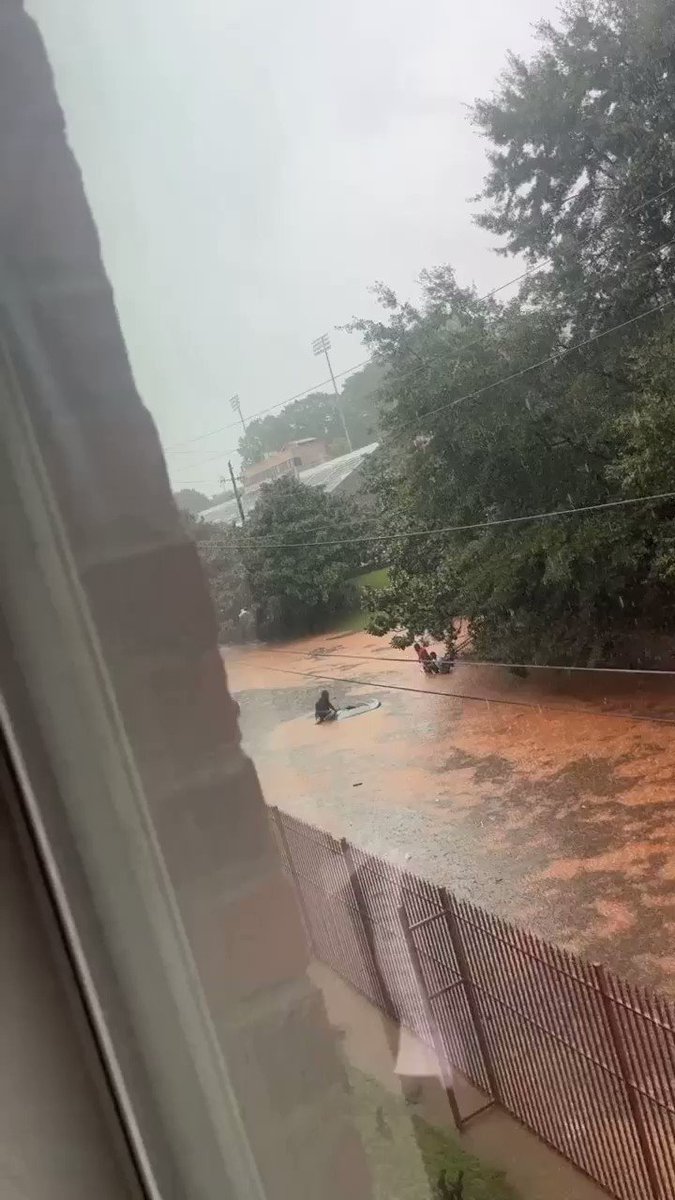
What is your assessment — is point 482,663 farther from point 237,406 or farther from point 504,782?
point 237,406

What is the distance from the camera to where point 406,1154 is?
519mm

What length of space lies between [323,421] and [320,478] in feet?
0.13

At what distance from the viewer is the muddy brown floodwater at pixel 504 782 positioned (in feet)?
1.92

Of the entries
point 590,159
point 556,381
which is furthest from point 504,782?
point 590,159

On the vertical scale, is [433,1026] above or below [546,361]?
below

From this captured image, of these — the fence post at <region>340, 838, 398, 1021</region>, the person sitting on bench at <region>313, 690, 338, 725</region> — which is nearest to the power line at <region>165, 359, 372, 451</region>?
the person sitting on bench at <region>313, 690, 338, 725</region>

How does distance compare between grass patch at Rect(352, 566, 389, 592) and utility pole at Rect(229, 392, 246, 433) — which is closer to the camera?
utility pole at Rect(229, 392, 246, 433)

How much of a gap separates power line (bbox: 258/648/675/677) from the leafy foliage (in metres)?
0.14

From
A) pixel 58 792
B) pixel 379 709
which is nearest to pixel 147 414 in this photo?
pixel 58 792

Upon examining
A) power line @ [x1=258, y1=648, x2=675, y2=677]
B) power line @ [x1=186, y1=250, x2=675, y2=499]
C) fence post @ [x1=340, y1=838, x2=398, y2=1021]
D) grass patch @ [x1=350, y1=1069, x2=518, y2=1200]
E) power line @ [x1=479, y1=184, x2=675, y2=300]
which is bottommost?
grass patch @ [x1=350, y1=1069, x2=518, y2=1200]

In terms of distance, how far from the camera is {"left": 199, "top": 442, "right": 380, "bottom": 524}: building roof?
52cm

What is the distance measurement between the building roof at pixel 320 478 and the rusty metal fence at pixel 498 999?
18 centimetres

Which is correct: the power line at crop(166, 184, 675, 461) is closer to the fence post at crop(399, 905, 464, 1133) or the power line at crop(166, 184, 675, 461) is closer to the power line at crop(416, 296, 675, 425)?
the power line at crop(416, 296, 675, 425)

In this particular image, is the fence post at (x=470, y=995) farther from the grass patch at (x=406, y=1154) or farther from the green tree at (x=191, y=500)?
the green tree at (x=191, y=500)
